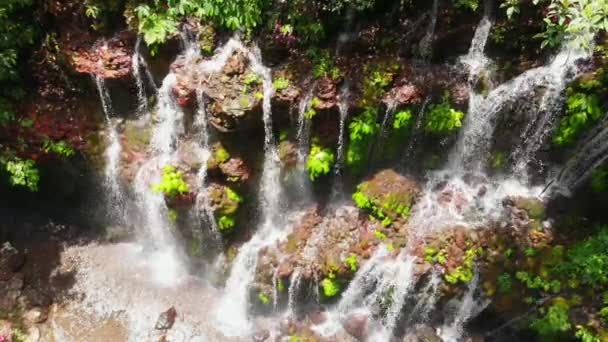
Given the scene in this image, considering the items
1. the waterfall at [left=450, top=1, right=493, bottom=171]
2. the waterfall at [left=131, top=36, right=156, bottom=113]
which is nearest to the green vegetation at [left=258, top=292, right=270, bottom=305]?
the waterfall at [left=131, top=36, right=156, bottom=113]

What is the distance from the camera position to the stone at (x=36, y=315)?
33.0ft

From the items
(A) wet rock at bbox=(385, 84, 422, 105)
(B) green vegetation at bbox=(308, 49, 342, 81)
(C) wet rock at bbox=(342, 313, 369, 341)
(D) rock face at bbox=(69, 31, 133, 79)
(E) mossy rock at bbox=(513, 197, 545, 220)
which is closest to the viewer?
(A) wet rock at bbox=(385, 84, 422, 105)

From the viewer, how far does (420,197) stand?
9.74 m

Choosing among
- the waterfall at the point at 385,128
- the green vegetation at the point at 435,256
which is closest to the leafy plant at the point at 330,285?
the green vegetation at the point at 435,256

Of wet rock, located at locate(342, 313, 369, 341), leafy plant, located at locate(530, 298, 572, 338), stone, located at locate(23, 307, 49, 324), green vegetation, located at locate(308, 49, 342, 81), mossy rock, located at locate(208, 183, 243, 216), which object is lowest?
stone, located at locate(23, 307, 49, 324)

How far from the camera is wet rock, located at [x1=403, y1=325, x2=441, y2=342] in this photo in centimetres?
948

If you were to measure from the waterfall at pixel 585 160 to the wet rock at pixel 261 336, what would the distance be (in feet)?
24.4

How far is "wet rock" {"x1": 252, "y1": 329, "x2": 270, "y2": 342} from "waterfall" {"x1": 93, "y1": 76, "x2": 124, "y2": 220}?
16.0ft

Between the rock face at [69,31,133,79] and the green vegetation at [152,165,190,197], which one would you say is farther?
the green vegetation at [152,165,190,197]

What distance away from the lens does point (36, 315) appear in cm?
1010

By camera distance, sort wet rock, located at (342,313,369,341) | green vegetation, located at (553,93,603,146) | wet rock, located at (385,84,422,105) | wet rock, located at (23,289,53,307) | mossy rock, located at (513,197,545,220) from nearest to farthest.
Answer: green vegetation, located at (553,93,603,146), wet rock, located at (385,84,422,105), mossy rock, located at (513,197,545,220), wet rock, located at (342,313,369,341), wet rock, located at (23,289,53,307)

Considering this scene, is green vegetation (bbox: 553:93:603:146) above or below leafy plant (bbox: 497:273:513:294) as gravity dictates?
above

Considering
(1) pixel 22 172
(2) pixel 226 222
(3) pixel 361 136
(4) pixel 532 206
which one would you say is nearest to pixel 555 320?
(4) pixel 532 206

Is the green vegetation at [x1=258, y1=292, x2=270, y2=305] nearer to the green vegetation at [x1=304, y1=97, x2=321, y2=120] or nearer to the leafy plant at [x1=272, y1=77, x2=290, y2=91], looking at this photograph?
the green vegetation at [x1=304, y1=97, x2=321, y2=120]
